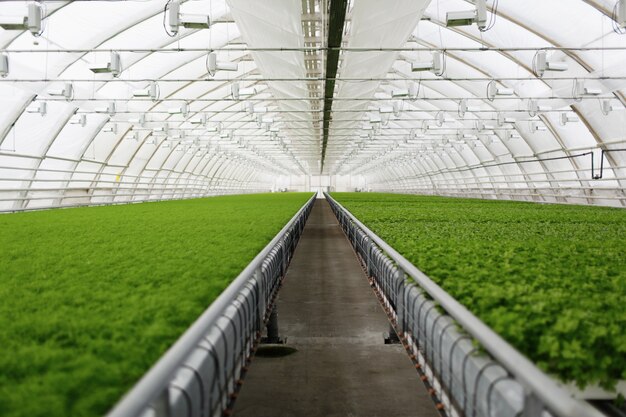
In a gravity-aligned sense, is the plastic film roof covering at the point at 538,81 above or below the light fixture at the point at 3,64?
above

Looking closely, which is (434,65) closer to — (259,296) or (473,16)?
(473,16)

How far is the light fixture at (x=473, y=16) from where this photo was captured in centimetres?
964

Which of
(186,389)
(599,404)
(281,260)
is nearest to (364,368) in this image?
(281,260)

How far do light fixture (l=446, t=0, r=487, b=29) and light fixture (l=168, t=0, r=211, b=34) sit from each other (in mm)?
5055

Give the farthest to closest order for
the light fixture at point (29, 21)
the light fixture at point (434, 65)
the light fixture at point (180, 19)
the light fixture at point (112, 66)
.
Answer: the light fixture at point (434, 65), the light fixture at point (112, 66), the light fixture at point (180, 19), the light fixture at point (29, 21)

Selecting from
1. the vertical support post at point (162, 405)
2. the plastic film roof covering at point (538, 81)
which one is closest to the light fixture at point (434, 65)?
the plastic film roof covering at point (538, 81)

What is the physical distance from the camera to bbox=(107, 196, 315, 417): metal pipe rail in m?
1.82

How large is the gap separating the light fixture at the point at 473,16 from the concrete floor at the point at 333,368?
5806mm

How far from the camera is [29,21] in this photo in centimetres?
959

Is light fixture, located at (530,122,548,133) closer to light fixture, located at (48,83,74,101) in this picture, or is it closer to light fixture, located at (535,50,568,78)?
light fixture, located at (535,50,568,78)

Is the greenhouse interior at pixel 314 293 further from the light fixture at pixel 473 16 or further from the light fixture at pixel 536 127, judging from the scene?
the light fixture at pixel 536 127

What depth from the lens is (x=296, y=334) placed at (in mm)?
7461

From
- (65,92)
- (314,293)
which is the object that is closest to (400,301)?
(314,293)

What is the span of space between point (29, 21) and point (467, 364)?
404 inches
